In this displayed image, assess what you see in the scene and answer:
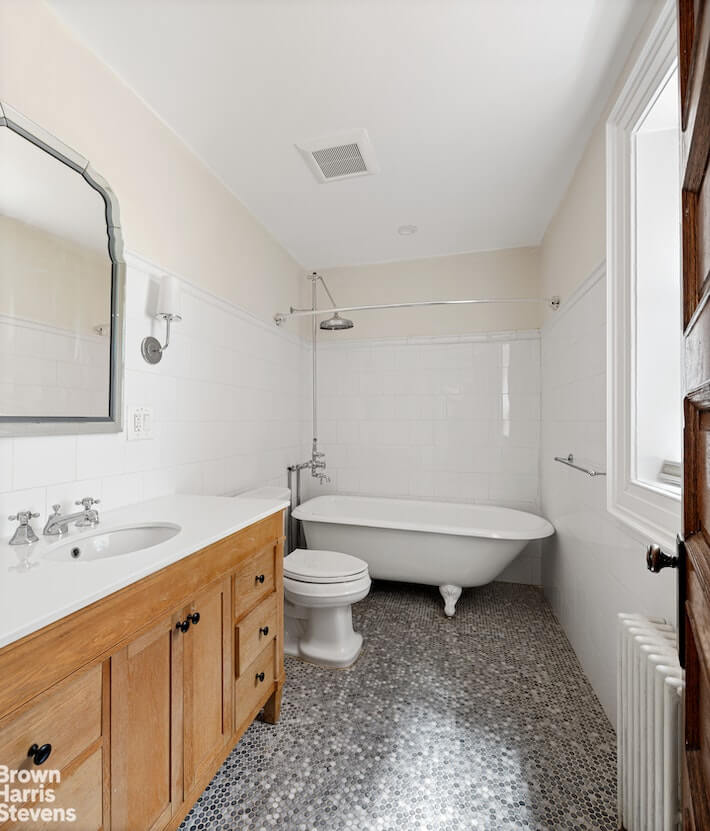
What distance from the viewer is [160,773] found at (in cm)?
103

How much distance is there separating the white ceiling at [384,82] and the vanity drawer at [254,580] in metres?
1.86

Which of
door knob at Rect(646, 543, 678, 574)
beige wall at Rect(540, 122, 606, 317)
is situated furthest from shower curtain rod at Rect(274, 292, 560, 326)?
door knob at Rect(646, 543, 678, 574)

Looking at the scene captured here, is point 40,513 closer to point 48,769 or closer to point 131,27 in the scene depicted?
point 48,769

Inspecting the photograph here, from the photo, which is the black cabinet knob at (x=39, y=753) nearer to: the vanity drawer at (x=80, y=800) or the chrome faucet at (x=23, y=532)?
the vanity drawer at (x=80, y=800)

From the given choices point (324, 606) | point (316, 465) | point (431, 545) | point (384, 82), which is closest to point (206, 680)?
point (324, 606)

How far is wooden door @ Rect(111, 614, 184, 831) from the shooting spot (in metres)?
0.91

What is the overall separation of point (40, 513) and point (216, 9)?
1.73m

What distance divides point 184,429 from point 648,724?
6.46 feet

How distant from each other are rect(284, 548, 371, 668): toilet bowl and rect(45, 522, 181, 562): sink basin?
85 centimetres

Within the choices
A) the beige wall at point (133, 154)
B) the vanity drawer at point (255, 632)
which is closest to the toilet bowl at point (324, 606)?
the vanity drawer at point (255, 632)

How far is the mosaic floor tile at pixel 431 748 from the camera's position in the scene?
1257mm

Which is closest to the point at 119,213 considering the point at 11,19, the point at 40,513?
the point at 11,19

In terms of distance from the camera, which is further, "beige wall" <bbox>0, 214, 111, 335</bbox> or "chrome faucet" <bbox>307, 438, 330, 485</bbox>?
"chrome faucet" <bbox>307, 438, 330, 485</bbox>

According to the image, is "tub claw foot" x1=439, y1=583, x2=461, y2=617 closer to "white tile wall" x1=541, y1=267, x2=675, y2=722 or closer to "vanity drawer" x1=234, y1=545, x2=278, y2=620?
"white tile wall" x1=541, y1=267, x2=675, y2=722
